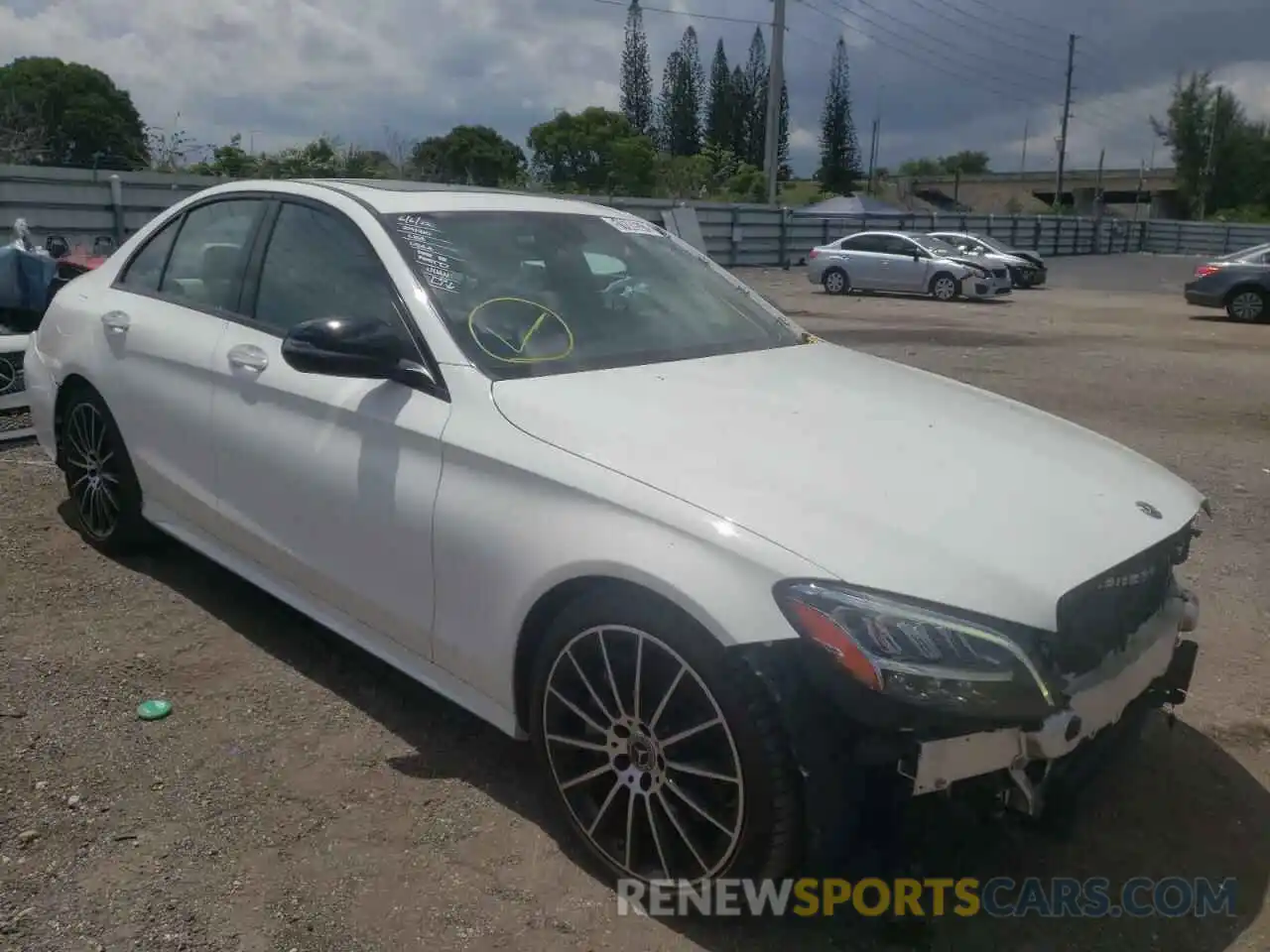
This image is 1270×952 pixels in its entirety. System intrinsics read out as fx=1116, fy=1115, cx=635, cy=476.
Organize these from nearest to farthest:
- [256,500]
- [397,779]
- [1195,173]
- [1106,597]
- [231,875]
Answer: [1106,597] < [231,875] < [397,779] < [256,500] < [1195,173]

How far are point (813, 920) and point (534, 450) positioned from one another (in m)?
1.28

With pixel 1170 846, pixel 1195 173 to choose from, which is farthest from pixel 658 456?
pixel 1195 173

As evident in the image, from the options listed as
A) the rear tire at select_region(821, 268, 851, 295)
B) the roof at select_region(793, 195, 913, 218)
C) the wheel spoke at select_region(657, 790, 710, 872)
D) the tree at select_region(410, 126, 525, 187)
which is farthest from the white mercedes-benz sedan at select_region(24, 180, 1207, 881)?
the tree at select_region(410, 126, 525, 187)

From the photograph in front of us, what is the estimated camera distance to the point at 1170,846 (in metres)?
2.91

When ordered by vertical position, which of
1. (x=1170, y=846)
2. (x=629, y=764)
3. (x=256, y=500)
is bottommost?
(x=1170, y=846)

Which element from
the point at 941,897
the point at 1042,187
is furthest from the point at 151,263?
the point at 1042,187

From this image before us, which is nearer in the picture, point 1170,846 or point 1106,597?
point 1106,597

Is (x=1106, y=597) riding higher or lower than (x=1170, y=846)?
higher

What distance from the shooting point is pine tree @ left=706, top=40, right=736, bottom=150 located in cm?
8731

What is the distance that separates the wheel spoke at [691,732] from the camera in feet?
7.67

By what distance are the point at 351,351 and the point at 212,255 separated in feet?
4.80

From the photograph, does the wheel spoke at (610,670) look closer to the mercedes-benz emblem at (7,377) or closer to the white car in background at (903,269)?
the mercedes-benz emblem at (7,377)

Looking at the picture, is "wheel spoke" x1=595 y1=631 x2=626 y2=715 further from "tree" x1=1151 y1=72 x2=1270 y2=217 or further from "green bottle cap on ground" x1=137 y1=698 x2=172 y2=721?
"tree" x1=1151 y1=72 x2=1270 y2=217

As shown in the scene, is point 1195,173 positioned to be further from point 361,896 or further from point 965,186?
point 361,896
